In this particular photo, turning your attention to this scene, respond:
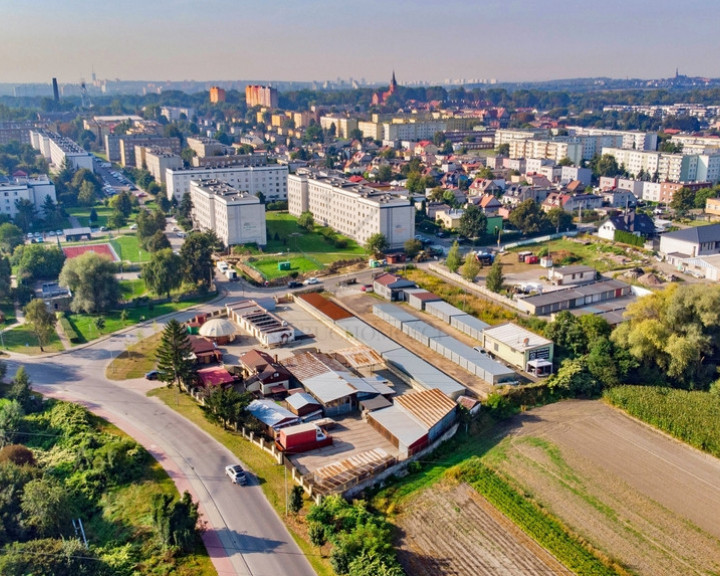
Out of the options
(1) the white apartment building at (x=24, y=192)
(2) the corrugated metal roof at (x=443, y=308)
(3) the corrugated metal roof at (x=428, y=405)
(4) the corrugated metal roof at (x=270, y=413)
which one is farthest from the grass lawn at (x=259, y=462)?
(1) the white apartment building at (x=24, y=192)

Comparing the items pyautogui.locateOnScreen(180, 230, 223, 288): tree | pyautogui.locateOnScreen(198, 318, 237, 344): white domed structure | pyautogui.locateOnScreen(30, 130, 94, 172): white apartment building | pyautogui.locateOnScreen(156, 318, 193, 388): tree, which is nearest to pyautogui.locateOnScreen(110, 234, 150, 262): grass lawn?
pyautogui.locateOnScreen(180, 230, 223, 288): tree

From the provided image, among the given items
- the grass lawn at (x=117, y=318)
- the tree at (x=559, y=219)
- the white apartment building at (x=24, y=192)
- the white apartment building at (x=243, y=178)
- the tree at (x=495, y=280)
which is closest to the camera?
the grass lawn at (x=117, y=318)

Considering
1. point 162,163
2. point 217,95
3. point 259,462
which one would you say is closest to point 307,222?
point 162,163

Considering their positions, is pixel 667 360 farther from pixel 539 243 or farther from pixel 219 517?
pixel 539 243

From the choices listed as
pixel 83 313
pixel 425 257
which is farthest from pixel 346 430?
pixel 425 257

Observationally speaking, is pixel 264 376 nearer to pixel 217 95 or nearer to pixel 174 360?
pixel 174 360

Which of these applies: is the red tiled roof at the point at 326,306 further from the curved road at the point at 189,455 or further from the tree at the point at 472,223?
the tree at the point at 472,223
